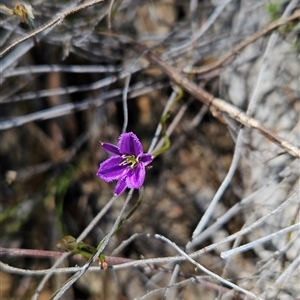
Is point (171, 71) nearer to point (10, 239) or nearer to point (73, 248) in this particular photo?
point (73, 248)

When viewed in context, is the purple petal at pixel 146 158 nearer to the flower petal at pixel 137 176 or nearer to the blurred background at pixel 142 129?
the flower petal at pixel 137 176

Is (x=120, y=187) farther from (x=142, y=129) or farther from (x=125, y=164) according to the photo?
(x=142, y=129)

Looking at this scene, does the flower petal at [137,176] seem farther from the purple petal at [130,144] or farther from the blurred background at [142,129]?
the blurred background at [142,129]

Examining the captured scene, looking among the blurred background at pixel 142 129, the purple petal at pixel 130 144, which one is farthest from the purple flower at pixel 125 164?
the blurred background at pixel 142 129

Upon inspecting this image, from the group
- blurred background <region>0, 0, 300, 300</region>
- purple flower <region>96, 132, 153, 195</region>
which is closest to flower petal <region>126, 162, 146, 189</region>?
purple flower <region>96, 132, 153, 195</region>

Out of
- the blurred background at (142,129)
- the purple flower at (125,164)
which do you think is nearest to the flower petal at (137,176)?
the purple flower at (125,164)

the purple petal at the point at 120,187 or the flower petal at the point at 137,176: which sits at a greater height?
the flower petal at the point at 137,176

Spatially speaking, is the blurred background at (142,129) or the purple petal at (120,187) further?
the blurred background at (142,129)
